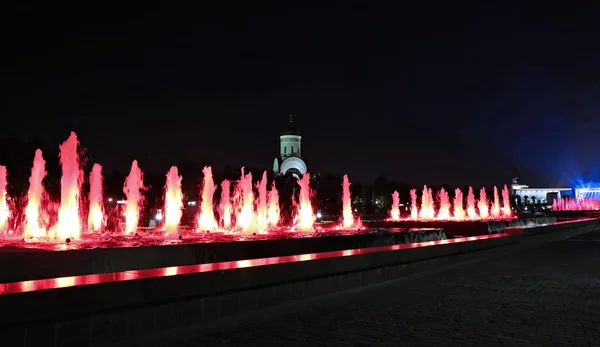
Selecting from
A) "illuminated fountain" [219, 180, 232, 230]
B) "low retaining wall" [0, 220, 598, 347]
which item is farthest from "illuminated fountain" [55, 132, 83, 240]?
"illuminated fountain" [219, 180, 232, 230]

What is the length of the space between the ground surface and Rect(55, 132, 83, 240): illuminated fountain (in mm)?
10542

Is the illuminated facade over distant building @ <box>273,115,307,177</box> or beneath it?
beneath

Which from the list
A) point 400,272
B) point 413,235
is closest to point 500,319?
point 400,272

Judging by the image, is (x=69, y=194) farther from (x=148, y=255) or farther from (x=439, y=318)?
(x=439, y=318)

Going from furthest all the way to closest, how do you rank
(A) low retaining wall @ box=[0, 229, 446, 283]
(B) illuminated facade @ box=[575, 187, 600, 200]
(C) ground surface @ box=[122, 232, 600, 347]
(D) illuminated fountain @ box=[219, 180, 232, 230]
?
(B) illuminated facade @ box=[575, 187, 600, 200]
(D) illuminated fountain @ box=[219, 180, 232, 230]
(A) low retaining wall @ box=[0, 229, 446, 283]
(C) ground surface @ box=[122, 232, 600, 347]

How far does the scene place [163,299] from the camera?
595 cm

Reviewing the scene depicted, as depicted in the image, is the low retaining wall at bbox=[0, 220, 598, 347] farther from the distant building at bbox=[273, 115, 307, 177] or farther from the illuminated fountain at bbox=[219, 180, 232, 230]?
the distant building at bbox=[273, 115, 307, 177]

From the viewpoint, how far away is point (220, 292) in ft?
21.5

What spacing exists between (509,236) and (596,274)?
6226 millimetres

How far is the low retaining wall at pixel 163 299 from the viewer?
481 centimetres

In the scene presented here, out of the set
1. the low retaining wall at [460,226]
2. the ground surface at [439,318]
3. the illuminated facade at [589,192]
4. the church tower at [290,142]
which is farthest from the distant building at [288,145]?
the ground surface at [439,318]

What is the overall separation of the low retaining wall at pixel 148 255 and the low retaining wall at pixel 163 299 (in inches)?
88.4

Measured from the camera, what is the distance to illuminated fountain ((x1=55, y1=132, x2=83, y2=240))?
1688cm

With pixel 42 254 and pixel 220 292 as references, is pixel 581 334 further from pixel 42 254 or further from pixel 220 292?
pixel 42 254
